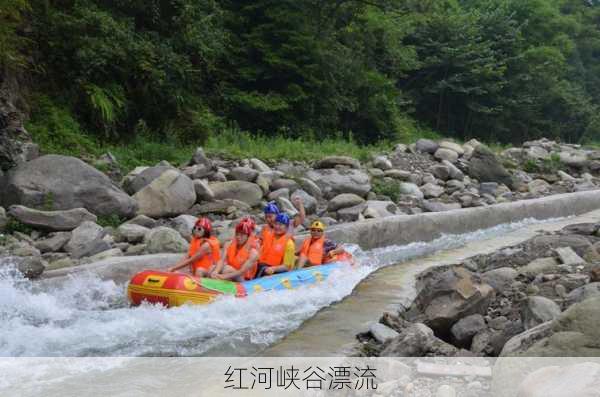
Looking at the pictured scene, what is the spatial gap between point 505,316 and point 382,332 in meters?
1.14

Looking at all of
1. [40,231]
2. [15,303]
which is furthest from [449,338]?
[40,231]

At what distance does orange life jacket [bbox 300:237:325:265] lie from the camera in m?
9.20

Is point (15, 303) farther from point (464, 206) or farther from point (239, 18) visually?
point (239, 18)

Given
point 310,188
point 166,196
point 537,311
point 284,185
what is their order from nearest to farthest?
point 537,311 < point 166,196 < point 284,185 < point 310,188

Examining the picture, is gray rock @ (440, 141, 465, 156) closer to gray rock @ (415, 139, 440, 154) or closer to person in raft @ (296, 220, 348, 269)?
gray rock @ (415, 139, 440, 154)

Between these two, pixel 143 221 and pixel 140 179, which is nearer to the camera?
pixel 143 221

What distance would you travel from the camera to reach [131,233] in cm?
966

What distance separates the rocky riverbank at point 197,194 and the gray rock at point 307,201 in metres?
0.02

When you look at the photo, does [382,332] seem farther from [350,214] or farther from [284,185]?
[284,185]

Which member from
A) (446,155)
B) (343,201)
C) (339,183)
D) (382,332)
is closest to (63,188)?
(343,201)

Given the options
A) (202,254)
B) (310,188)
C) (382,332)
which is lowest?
(310,188)

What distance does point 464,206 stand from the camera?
16.0 meters

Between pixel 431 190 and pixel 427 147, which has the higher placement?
pixel 427 147

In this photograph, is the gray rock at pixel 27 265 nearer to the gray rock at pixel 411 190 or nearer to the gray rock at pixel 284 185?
the gray rock at pixel 284 185
